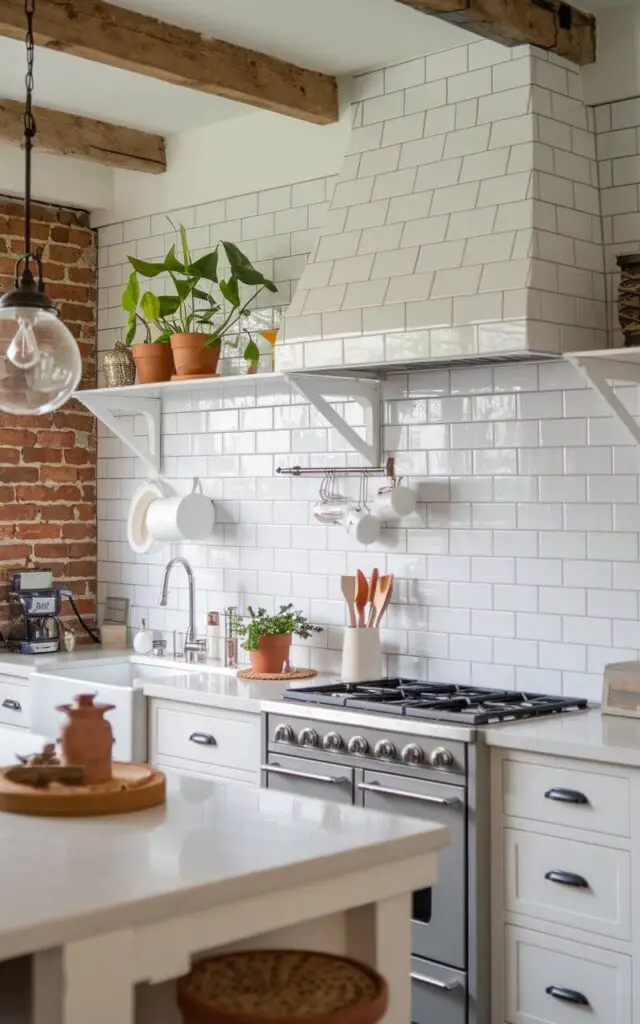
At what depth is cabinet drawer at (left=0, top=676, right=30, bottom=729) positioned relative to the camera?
5.14 m

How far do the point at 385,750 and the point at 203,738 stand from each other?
2.73 ft

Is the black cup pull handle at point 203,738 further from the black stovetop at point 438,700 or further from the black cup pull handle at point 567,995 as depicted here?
the black cup pull handle at point 567,995

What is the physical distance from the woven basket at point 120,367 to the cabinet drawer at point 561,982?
9.32 feet

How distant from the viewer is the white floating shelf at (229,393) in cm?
465

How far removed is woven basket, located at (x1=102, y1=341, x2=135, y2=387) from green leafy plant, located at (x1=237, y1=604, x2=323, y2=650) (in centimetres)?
117

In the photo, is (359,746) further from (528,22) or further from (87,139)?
(87,139)

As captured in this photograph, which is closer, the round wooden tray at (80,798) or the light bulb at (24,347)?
the round wooden tray at (80,798)

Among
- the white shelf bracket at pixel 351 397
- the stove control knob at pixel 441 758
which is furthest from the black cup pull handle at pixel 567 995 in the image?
the white shelf bracket at pixel 351 397

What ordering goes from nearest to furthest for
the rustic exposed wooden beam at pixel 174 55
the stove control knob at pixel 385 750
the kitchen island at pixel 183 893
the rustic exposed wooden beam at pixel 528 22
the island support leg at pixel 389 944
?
the kitchen island at pixel 183 893 → the island support leg at pixel 389 944 → the rustic exposed wooden beam at pixel 528 22 → the stove control knob at pixel 385 750 → the rustic exposed wooden beam at pixel 174 55

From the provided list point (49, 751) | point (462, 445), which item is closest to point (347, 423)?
point (462, 445)

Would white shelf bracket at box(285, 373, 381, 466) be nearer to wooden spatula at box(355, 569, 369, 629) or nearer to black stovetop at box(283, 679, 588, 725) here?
wooden spatula at box(355, 569, 369, 629)

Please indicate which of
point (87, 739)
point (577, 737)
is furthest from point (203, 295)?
point (87, 739)

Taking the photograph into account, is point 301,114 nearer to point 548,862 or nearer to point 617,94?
point 617,94

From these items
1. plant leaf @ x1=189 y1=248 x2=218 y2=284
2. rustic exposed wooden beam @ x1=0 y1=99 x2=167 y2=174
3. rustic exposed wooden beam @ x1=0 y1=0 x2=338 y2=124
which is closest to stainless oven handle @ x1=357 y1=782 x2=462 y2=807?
plant leaf @ x1=189 y1=248 x2=218 y2=284
